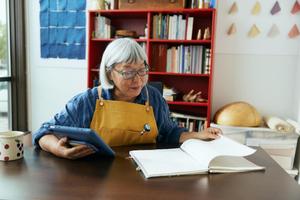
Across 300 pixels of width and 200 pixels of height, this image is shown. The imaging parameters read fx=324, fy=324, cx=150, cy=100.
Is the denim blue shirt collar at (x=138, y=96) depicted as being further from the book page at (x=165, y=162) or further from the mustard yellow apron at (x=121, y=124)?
the book page at (x=165, y=162)

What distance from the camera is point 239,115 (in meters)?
2.80

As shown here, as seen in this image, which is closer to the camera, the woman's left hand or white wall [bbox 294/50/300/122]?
the woman's left hand

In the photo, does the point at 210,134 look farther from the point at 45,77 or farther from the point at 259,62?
the point at 45,77

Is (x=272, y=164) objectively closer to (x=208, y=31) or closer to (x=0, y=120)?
(x=208, y=31)

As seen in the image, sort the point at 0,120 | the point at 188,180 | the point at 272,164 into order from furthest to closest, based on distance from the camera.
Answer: the point at 0,120, the point at 272,164, the point at 188,180

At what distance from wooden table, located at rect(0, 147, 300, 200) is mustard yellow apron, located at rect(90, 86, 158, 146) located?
0.99 feet

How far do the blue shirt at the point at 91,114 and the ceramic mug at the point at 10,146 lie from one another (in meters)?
0.16

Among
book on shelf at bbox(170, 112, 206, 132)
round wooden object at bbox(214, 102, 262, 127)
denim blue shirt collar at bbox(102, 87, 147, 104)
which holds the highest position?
denim blue shirt collar at bbox(102, 87, 147, 104)

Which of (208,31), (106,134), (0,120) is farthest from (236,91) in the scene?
(0,120)

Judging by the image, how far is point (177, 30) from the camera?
116 inches

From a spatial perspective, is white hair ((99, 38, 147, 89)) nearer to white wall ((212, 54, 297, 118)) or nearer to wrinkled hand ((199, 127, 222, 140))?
wrinkled hand ((199, 127, 222, 140))

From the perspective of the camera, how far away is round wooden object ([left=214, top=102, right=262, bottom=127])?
2791mm

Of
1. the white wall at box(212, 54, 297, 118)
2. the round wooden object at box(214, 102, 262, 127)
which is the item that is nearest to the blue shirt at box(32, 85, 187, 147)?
the round wooden object at box(214, 102, 262, 127)

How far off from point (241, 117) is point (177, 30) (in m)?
0.96
